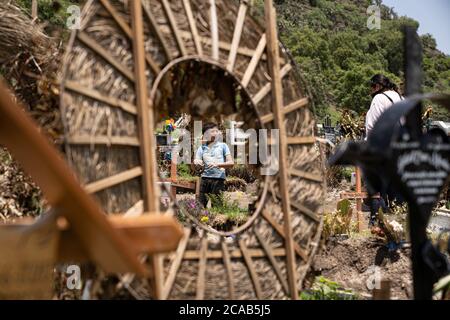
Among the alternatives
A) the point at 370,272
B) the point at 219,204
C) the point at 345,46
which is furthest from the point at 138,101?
the point at 345,46

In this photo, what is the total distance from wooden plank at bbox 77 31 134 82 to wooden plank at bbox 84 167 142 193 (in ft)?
1.85

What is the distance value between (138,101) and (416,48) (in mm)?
1667

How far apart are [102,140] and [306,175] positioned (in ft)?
5.41

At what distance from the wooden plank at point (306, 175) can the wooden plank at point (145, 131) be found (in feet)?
3.72

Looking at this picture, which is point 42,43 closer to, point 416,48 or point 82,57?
point 82,57

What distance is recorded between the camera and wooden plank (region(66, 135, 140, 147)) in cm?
387

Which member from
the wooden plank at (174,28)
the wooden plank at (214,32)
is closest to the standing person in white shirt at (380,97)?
the wooden plank at (214,32)

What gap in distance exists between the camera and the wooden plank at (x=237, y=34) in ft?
15.2

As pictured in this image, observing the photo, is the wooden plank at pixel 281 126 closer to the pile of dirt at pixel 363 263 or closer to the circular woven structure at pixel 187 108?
the circular woven structure at pixel 187 108

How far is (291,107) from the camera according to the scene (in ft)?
16.1

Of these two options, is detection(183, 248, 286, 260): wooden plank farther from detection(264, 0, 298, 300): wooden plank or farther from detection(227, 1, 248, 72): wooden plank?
detection(227, 1, 248, 72): wooden plank

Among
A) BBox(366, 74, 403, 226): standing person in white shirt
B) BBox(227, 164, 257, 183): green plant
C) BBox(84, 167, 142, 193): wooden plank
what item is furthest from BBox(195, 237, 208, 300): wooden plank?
BBox(227, 164, 257, 183): green plant

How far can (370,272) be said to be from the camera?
24.4ft
